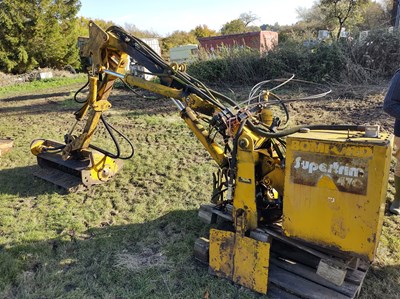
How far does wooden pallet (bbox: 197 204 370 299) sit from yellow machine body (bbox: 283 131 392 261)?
0.18m

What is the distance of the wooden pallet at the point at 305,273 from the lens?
112 inches

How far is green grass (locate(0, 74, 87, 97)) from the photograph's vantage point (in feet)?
52.7

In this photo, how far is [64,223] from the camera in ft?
14.3

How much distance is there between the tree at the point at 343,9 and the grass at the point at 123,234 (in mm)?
16900

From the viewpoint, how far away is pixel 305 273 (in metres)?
3.07

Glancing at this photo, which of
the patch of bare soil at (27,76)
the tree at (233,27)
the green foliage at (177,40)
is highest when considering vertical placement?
the tree at (233,27)

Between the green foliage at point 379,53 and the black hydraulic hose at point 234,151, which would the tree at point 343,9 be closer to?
the green foliage at point 379,53

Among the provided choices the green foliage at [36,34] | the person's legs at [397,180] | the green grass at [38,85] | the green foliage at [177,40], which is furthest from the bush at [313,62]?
the green foliage at [177,40]

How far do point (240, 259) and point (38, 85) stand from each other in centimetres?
1713

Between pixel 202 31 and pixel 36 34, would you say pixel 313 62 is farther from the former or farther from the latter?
pixel 202 31

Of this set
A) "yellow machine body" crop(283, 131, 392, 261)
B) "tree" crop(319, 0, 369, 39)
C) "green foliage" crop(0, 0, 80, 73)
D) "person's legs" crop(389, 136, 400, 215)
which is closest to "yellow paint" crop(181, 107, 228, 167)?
"yellow machine body" crop(283, 131, 392, 261)

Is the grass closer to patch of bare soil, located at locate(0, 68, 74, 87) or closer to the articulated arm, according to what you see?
the articulated arm

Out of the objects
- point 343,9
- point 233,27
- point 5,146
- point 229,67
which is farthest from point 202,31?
point 5,146

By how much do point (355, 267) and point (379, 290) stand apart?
1.22 feet
